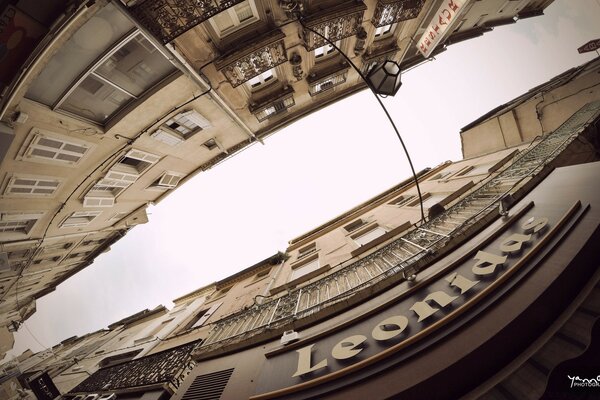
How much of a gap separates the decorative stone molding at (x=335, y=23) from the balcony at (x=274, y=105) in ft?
8.48

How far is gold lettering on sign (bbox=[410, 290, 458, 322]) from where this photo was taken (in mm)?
4613

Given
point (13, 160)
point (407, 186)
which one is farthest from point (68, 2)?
point (407, 186)

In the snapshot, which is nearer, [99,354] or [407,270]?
[407,270]

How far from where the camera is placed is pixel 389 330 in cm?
484

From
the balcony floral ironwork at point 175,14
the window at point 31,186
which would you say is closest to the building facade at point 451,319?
the window at point 31,186

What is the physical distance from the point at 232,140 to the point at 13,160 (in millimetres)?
8629

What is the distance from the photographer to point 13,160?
8164 millimetres

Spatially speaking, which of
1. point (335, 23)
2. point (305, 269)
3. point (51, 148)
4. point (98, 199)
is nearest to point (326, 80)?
point (335, 23)

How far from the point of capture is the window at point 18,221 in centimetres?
986

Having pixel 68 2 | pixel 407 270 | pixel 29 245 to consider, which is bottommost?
pixel 407 270

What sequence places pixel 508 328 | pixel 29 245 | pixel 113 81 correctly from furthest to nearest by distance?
pixel 29 245, pixel 113 81, pixel 508 328

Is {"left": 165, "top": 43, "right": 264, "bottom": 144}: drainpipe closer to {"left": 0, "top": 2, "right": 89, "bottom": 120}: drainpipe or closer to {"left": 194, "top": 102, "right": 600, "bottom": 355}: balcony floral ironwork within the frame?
{"left": 0, "top": 2, "right": 89, "bottom": 120}: drainpipe

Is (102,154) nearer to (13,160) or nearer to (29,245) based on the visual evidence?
(13,160)

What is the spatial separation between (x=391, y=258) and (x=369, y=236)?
5.22 m
